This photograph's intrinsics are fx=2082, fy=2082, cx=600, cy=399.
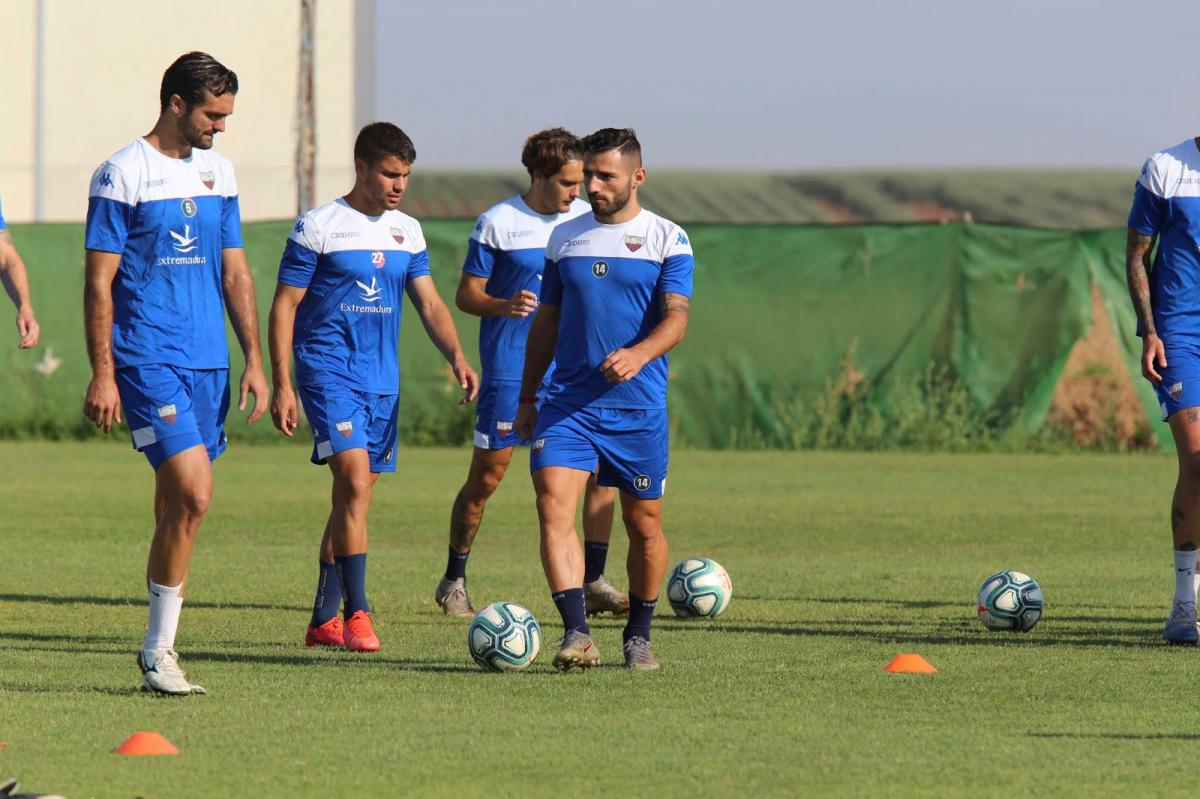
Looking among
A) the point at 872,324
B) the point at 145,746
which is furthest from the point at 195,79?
the point at 872,324

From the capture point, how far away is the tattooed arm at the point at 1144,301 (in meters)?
9.14

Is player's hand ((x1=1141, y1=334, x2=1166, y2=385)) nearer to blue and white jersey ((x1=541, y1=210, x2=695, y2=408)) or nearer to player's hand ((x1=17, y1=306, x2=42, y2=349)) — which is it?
blue and white jersey ((x1=541, y1=210, x2=695, y2=408))

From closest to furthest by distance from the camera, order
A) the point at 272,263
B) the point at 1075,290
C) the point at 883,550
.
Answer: the point at 883,550 → the point at 1075,290 → the point at 272,263

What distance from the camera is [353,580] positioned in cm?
909

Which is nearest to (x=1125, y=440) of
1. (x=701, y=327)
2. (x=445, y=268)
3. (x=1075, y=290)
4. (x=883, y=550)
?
(x=1075, y=290)

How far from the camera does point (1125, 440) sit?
22188mm

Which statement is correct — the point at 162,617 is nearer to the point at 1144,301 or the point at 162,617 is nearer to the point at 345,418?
the point at 345,418

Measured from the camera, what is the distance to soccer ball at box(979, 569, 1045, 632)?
958 centimetres

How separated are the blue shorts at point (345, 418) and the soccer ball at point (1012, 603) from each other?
2.89 metres

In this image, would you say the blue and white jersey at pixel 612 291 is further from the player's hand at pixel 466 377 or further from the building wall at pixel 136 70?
the building wall at pixel 136 70

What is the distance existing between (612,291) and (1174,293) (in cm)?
268

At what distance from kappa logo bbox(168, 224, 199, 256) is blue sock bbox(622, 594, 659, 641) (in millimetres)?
2255

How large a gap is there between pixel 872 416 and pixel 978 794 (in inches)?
661

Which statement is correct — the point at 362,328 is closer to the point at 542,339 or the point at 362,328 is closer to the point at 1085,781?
the point at 542,339
